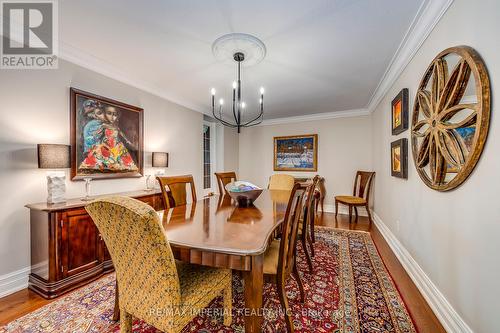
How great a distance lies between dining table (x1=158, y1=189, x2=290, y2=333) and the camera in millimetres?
1072

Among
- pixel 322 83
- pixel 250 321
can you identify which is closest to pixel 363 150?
pixel 322 83

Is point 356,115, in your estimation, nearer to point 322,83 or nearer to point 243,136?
point 322,83

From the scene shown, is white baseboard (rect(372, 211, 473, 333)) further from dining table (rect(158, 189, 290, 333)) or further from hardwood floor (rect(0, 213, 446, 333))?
dining table (rect(158, 189, 290, 333))

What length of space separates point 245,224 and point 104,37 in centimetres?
231

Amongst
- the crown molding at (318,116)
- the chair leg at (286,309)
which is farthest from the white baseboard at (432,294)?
the crown molding at (318,116)

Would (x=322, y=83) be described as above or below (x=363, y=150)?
above

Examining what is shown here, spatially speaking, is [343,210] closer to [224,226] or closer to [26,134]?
[224,226]

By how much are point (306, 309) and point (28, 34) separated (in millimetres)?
3538

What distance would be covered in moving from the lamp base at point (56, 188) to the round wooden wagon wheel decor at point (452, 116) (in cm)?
334

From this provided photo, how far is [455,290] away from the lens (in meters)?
1.43

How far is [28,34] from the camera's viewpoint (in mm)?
2025

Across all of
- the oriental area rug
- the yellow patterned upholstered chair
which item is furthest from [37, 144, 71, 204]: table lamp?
the yellow patterned upholstered chair

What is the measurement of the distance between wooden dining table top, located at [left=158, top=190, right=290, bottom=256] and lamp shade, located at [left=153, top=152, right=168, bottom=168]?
62.4 inches

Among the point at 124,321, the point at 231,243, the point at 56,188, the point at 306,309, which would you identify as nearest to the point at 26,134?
the point at 56,188
